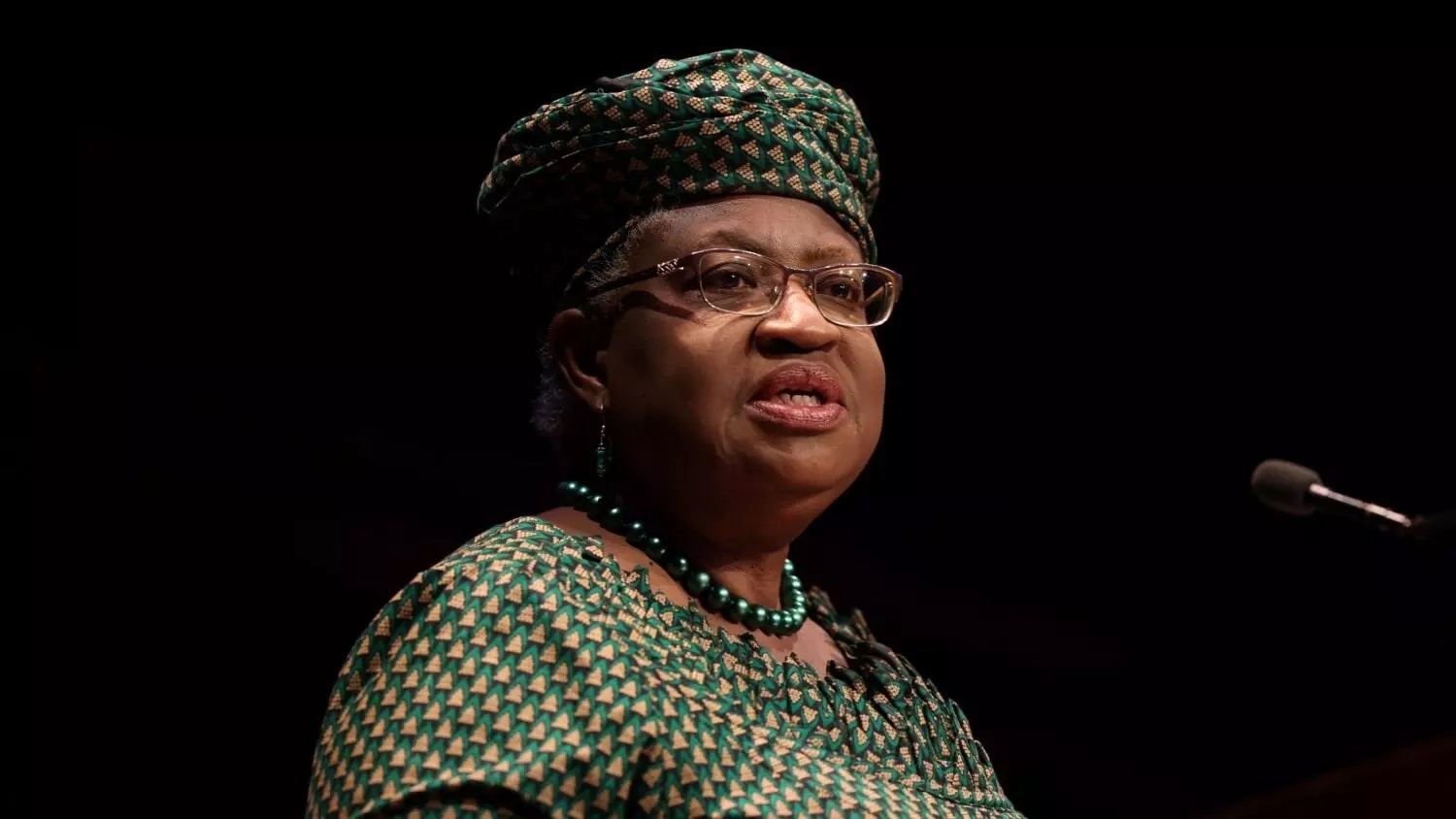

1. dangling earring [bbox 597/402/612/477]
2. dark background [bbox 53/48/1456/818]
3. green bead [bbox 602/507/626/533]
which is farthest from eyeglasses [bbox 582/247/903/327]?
dark background [bbox 53/48/1456/818]

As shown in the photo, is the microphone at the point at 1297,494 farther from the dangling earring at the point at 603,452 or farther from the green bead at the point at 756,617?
the dangling earring at the point at 603,452

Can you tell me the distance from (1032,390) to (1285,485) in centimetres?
121

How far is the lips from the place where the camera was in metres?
1.87

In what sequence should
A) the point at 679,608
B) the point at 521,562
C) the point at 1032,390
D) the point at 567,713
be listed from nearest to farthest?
the point at 567,713 < the point at 521,562 < the point at 679,608 < the point at 1032,390

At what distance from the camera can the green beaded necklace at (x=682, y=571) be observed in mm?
1929

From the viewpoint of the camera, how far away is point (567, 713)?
157 cm

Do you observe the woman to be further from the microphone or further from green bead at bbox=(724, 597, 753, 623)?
the microphone

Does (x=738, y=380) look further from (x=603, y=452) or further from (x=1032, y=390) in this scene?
(x=1032, y=390)

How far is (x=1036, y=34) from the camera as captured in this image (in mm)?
2875

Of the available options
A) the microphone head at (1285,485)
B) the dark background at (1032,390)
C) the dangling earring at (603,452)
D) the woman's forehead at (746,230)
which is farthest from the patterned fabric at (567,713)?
the dark background at (1032,390)

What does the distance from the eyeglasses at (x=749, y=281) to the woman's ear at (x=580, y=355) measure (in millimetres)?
38

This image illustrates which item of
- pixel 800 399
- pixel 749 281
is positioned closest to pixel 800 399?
pixel 800 399

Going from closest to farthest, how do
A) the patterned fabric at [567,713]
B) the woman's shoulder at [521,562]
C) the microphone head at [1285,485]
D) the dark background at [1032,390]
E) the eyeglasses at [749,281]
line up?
the patterned fabric at [567,713] < the woman's shoulder at [521,562] < the microphone head at [1285,485] < the eyeglasses at [749,281] < the dark background at [1032,390]

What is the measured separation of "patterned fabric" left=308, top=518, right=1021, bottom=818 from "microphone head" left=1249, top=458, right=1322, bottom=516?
1.55ft
